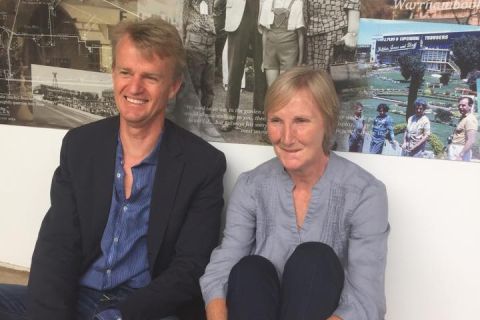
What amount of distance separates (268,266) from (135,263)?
0.40 meters

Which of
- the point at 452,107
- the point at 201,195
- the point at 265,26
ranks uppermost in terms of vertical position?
the point at 265,26

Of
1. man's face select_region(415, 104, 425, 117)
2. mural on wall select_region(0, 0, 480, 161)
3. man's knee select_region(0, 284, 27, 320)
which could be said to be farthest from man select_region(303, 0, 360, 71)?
man's knee select_region(0, 284, 27, 320)

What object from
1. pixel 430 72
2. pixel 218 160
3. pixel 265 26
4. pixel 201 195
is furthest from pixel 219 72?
pixel 430 72

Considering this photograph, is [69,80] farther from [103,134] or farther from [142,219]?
[142,219]

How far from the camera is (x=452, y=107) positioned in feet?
4.20

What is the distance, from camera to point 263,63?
144 centimetres

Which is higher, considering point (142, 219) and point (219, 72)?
point (219, 72)

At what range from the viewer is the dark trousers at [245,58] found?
4.70ft

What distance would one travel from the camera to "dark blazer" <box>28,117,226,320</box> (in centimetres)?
128

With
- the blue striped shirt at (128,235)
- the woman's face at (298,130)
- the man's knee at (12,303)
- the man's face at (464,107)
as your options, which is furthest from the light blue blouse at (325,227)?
the man's knee at (12,303)

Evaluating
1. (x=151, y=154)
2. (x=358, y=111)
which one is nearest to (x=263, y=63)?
(x=358, y=111)

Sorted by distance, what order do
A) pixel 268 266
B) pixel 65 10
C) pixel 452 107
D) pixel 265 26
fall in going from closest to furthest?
pixel 268 266, pixel 452 107, pixel 265 26, pixel 65 10

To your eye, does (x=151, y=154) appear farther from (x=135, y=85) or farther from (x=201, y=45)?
(x=201, y=45)

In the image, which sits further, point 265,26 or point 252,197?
point 265,26
